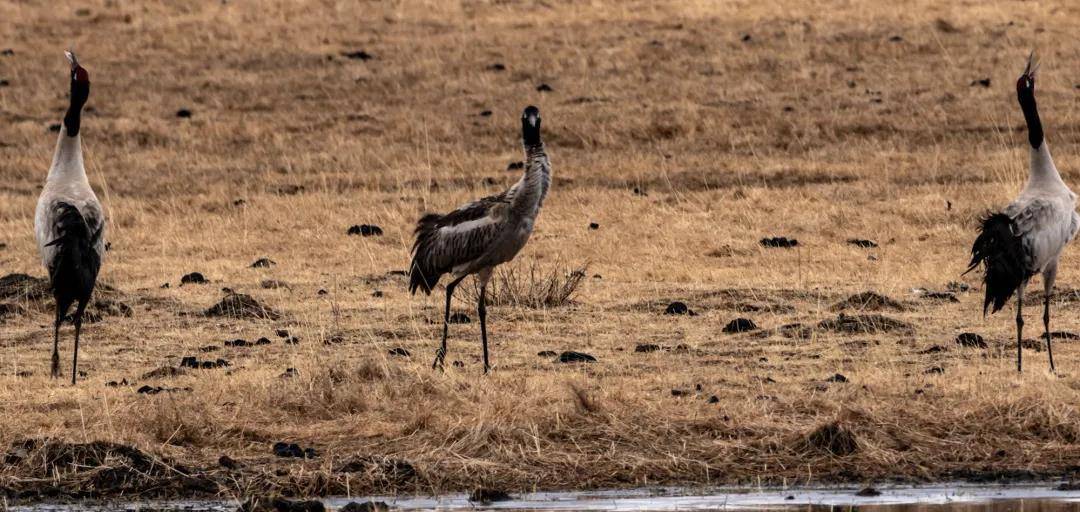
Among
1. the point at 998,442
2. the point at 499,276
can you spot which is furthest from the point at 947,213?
the point at 998,442

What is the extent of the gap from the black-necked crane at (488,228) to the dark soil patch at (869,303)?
311 centimetres

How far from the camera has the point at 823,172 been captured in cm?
2156

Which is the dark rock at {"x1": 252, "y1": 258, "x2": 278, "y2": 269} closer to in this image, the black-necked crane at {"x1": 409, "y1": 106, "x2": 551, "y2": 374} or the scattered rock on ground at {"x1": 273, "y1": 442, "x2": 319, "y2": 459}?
the black-necked crane at {"x1": 409, "y1": 106, "x2": 551, "y2": 374}

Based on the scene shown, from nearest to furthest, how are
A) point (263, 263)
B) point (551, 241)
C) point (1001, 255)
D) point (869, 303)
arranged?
1. point (1001, 255)
2. point (869, 303)
3. point (263, 263)
4. point (551, 241)

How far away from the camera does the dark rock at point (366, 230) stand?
60.1 feet

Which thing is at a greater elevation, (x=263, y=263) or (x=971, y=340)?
(x=263, y=263)

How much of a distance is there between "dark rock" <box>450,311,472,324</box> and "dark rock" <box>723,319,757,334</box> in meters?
1.99

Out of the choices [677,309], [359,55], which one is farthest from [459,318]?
[359,55]

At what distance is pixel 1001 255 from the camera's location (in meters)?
11.5

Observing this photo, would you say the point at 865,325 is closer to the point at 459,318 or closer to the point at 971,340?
the point at 971,340

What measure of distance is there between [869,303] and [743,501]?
5.63 m

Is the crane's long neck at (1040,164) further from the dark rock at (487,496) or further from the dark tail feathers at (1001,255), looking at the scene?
the dark rock at (487,496)

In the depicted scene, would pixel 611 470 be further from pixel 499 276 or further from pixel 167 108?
pixel 167 108

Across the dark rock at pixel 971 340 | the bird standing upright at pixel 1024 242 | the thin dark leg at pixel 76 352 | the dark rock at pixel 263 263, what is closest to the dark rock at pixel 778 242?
the dark rock at pixel 263 263
